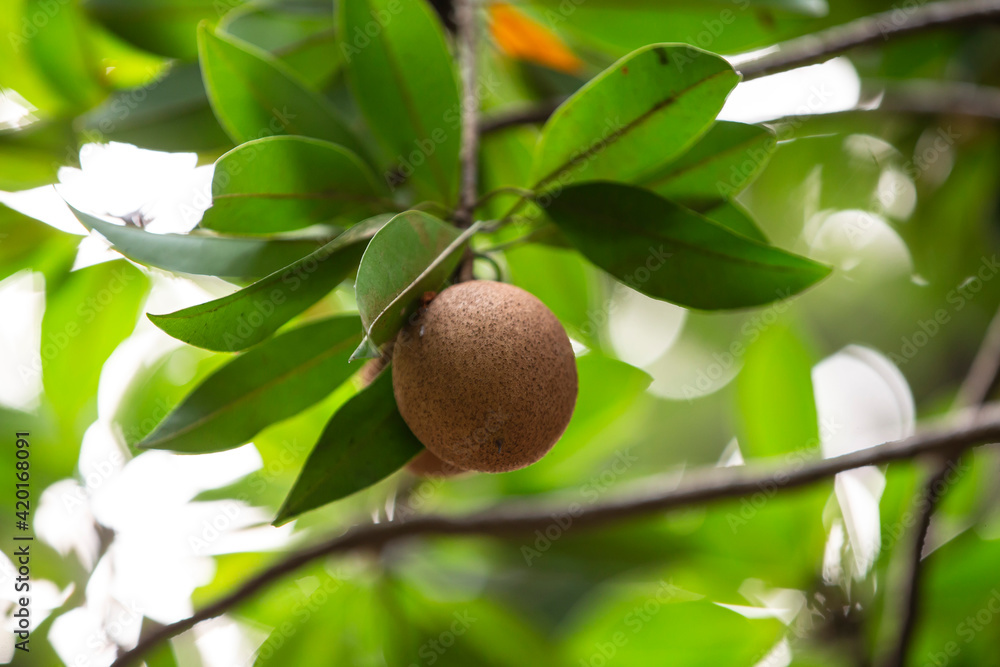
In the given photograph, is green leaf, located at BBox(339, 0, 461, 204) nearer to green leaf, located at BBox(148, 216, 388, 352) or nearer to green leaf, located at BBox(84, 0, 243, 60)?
green leaf, located at BBox(148, 216, 388, 352)

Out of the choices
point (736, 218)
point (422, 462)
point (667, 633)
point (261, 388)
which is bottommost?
point (667, 633)

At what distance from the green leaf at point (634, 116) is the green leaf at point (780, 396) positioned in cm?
86

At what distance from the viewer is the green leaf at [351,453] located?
702 millimetres

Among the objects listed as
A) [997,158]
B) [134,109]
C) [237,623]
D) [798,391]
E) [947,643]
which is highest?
[134,109]

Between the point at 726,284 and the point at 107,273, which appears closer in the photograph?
the point at 726,284

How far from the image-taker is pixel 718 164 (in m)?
0.79

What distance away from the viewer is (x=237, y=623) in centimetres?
164

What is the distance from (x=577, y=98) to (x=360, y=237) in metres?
0.24

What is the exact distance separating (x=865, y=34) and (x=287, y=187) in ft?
2.86

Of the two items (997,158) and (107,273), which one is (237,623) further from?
(997,158)

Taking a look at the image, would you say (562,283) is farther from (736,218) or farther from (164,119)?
(164,119)

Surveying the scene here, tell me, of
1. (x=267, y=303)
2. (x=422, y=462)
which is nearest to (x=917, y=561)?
(x=422, y=462)

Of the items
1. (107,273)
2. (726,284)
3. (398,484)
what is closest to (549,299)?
(726,284)

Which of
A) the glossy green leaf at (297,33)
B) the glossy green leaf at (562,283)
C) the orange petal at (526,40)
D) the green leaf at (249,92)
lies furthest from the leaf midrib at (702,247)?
the orange petal at (526,40)
